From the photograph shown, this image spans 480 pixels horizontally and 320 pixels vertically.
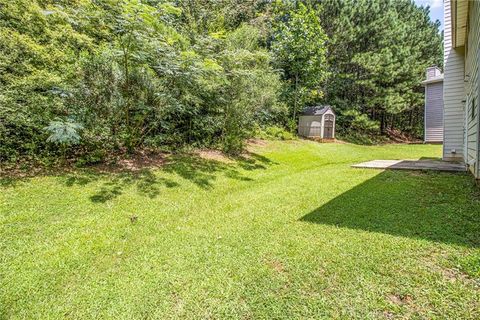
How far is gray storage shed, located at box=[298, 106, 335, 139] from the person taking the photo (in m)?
16.1

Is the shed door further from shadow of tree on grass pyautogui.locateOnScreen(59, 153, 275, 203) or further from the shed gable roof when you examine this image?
shadow of tree on grass pyautogui.locateOnScreen(59, 153, 275, 203)

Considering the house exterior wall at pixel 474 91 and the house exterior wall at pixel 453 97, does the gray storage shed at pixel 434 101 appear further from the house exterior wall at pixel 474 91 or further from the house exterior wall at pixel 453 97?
the house exterior wall at pixel 474 91

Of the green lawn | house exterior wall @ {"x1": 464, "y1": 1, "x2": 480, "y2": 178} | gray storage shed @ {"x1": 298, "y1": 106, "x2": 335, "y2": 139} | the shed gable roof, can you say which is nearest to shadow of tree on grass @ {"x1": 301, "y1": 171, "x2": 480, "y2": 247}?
the green lawn

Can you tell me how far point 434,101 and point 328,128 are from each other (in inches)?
221

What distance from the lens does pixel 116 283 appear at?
8.79 ft

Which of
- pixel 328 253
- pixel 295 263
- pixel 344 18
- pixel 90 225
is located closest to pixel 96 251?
pixel 90 225

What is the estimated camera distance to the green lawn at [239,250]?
2266 millimetres

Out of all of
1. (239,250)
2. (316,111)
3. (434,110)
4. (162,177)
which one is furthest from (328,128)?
(239,250)

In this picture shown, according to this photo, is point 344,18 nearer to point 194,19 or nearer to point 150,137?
point 194,19

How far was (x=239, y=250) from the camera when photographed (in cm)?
323

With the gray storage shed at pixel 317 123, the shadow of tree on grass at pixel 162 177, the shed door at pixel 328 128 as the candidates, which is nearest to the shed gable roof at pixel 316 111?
the gray storage shed at pixel 317 123

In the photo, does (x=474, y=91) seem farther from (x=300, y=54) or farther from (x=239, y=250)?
(x=300, y=54)

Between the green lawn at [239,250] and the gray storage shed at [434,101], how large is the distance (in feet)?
35.3

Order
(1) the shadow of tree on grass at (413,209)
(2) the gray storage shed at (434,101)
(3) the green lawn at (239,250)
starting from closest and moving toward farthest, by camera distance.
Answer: (3) the green lawn at (239,250) < (1) the shadow of tree on grass at (413,209) < (2) the gray storage shed at (434,101)
